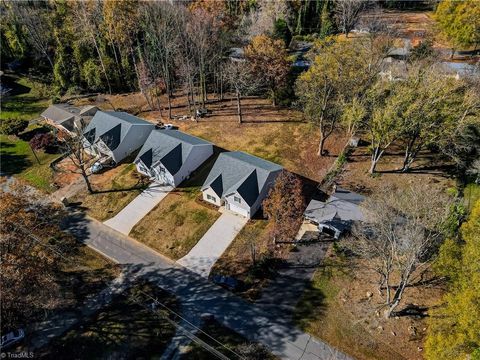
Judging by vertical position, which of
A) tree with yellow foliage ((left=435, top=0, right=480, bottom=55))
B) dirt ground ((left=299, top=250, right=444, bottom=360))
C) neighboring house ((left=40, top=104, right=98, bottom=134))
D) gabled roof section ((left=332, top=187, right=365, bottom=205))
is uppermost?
tree with yellow foliage ((left=435, top=0, right=480, bottom=55))

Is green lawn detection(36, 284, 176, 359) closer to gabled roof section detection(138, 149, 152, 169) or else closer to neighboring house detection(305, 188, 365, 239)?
neighboring house detection(305, 188, 365, 239)

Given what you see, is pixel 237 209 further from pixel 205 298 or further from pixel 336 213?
pixel 205 298

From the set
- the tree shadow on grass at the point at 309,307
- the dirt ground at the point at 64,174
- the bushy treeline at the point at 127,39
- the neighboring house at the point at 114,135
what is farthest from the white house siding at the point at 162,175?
the tree shadow on grass at the point at 309,307

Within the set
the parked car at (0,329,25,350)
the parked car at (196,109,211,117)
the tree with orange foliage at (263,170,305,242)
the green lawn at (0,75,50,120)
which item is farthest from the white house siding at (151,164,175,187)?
the green lawn at (0,75,50,120)

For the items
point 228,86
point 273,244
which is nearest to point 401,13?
point 228,86

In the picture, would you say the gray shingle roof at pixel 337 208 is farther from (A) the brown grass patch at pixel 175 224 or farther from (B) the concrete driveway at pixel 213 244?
(A) the brown grass patch at pixel 175 224

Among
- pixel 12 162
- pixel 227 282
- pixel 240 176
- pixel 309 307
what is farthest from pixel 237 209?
pixel 12 162
